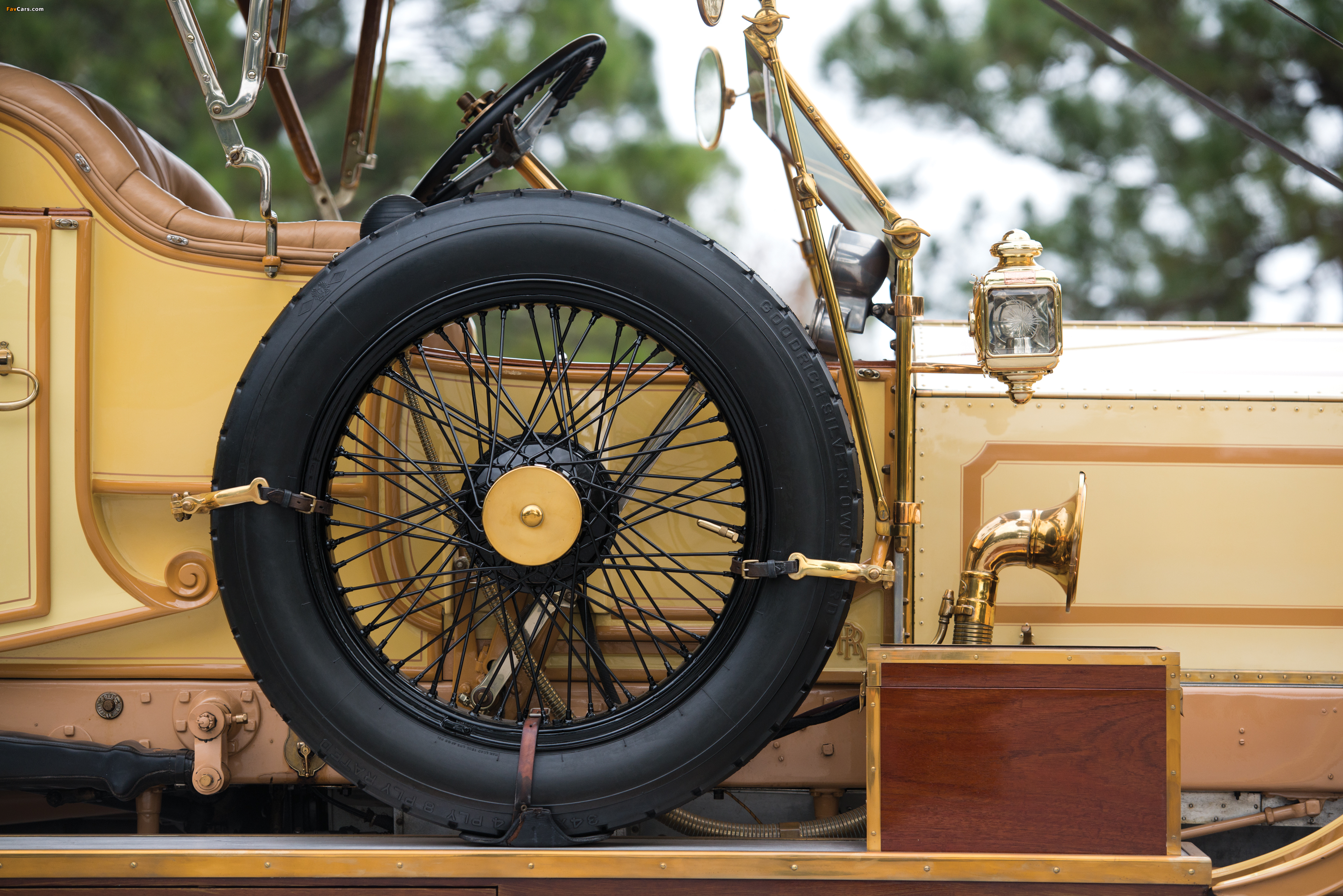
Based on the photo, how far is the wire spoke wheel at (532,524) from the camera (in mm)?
1741

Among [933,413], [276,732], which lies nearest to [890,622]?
[933,413]

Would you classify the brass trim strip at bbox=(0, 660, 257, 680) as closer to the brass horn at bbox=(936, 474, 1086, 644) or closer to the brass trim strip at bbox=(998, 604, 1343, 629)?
the brass horn at bbox=(936, 474, 1086, 644)

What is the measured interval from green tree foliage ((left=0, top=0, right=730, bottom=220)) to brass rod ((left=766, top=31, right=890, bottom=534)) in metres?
5.48

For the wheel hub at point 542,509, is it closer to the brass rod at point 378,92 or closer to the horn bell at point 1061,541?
the horn bell at point 1061,541

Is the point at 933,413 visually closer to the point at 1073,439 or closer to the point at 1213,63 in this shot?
the point at 1073,439

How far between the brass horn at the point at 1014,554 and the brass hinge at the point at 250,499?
4.02 feet

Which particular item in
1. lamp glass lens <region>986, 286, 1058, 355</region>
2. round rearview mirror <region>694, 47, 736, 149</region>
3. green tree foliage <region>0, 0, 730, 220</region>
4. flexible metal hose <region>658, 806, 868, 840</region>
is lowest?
flexible metal hose <region>658, 806, 868, 840</region>

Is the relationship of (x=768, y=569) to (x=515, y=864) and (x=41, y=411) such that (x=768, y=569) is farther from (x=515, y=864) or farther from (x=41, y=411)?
(x=41, y=411)

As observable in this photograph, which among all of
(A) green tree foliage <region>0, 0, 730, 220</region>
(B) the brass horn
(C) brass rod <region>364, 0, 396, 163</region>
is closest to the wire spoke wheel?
(B) the brass horn

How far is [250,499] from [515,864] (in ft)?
2.60

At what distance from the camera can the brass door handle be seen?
183 centimetres

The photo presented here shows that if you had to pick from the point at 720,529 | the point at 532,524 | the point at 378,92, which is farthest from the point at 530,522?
the point at 378,92

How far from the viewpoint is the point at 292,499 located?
1701 mm

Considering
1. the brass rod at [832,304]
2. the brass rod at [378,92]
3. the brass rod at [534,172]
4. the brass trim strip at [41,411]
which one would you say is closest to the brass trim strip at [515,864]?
the brass trim strip at [41,411]
